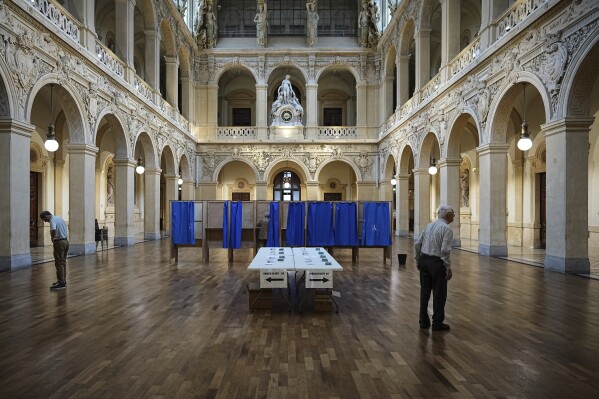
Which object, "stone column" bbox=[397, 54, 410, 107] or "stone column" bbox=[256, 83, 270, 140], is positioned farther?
"stone column" bbox=[256, 83, 270, 140]

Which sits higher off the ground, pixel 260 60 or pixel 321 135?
pixel 260 60

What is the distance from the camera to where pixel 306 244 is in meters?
12.5

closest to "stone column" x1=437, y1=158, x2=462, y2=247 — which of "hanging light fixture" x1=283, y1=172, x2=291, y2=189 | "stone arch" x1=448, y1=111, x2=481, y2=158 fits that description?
"stone arch" x1=448, y1=111, x2=481, y2=158

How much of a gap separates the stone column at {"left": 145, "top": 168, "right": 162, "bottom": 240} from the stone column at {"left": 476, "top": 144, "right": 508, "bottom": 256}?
13.5 metres

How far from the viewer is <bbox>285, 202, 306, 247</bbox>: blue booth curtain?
1252 cm

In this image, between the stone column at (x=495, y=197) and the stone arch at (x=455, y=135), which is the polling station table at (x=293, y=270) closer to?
the stone column at (x=495, y=197)

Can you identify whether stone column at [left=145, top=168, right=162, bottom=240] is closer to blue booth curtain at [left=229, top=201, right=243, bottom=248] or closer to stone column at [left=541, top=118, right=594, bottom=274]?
blue booth curtain at [left=229, top=201, right=243, bottom=248]

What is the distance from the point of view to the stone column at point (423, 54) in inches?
720

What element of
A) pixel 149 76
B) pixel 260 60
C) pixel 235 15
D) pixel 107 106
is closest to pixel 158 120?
pixel 149 76

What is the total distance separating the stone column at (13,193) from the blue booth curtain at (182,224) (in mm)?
3544

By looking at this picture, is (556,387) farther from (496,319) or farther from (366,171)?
(366,171)

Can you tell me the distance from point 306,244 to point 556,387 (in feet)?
29.8

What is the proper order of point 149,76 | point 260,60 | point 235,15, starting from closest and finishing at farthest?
point 149,76 < point 260,60 < point 235,15

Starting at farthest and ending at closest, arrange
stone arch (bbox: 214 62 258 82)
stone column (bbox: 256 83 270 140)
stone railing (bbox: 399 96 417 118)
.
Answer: stone column (bbox: 256 83 270 140)
stone arch (bbox: 214 62 258 82)
stone railing (bbox: 399 96 417 118)
